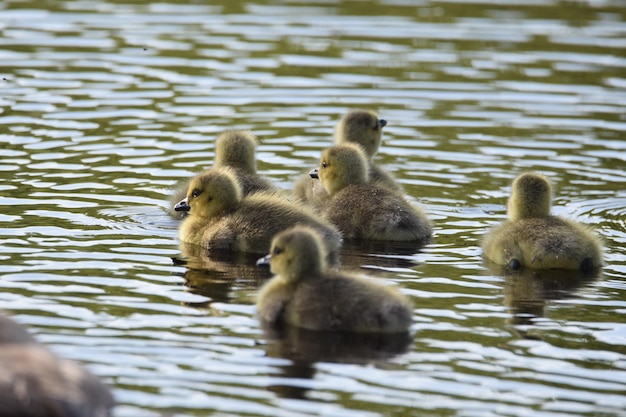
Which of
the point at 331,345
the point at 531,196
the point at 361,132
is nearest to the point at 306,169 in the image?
the point at 361,132

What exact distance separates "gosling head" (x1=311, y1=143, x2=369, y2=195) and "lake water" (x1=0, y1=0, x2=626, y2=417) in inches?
34.1

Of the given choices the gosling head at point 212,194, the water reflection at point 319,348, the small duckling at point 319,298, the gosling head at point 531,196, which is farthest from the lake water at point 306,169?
the gosling head at point 531,196

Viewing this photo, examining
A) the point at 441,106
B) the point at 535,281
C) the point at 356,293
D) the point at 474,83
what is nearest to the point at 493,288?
the point at 535,281

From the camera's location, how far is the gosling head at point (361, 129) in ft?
41.7

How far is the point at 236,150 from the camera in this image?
463 inches

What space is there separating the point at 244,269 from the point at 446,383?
2.90 meters

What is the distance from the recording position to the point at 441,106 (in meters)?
16.3

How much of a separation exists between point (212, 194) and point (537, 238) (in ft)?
8.53

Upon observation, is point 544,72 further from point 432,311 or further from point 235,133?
point 432,311

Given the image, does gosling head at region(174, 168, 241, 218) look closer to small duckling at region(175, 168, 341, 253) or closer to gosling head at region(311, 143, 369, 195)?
small duckling at region(175, 168, 341, 253)

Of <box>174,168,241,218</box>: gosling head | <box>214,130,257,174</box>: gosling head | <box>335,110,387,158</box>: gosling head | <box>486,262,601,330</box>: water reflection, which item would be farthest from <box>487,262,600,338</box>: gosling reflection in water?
<box>335,110,387,158</box>: gosling head

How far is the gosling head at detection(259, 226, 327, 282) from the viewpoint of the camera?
8438 millimetres

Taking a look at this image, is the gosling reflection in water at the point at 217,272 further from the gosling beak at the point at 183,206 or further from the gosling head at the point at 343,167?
the gosling head at the point at 343,167

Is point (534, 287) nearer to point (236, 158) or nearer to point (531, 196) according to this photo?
point (531, 196)
